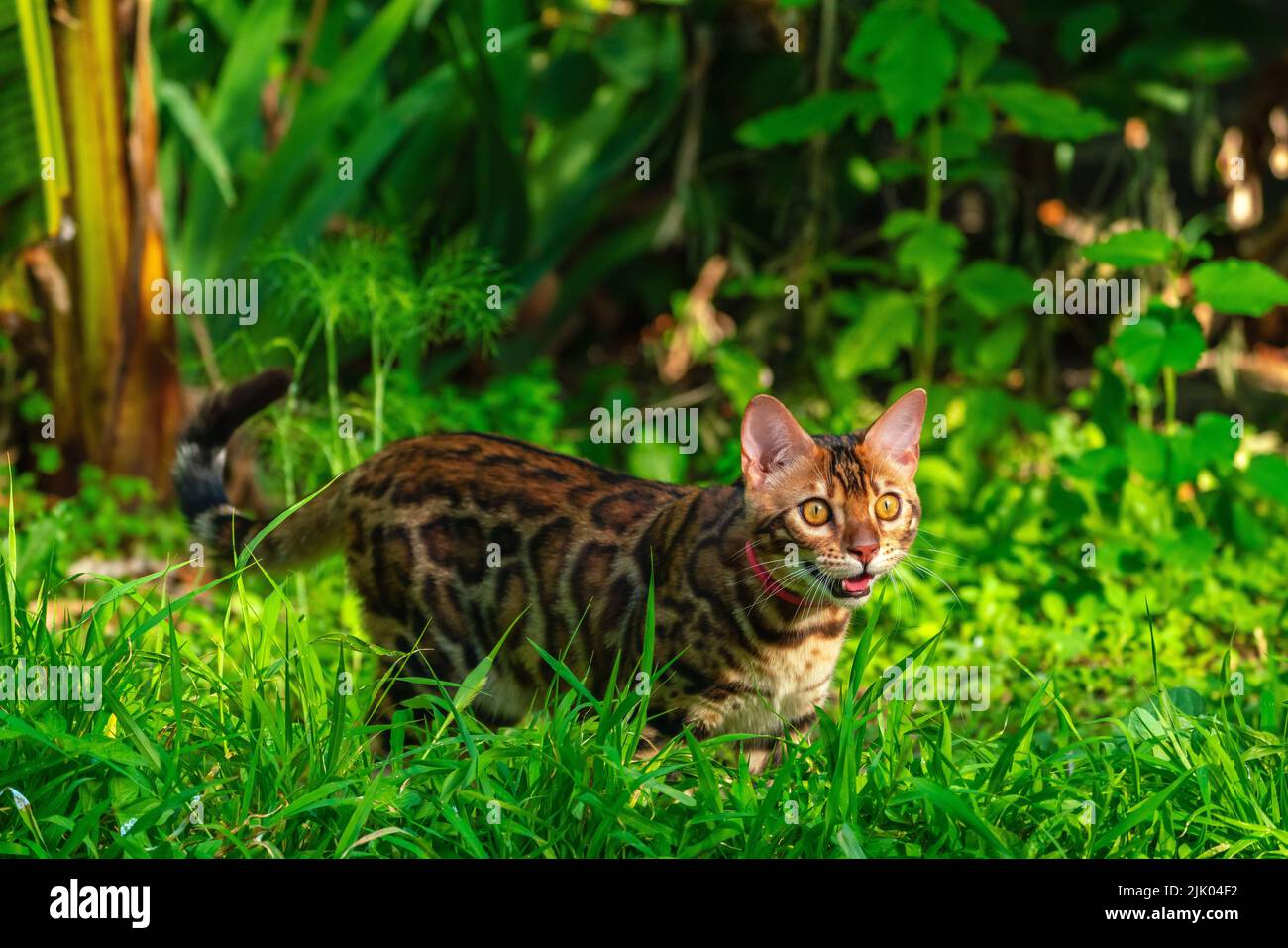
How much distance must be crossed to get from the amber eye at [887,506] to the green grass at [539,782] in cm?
36

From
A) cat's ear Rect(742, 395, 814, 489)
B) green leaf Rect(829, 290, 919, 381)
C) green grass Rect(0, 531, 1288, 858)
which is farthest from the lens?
green leaf Rect(829, 290, 919, 381)

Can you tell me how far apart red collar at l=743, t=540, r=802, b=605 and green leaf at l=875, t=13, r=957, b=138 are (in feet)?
7.97

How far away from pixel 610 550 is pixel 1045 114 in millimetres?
2869

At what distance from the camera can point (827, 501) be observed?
12.2 ft

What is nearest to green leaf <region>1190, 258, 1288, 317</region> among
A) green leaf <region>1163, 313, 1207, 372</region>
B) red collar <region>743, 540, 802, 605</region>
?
green leaf <region>1163, 313, 1207, 372</region>

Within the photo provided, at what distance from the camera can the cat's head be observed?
12.1ft

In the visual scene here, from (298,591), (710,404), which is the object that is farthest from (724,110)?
(298,591)

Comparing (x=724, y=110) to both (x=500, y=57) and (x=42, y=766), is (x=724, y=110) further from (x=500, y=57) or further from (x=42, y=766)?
(x=42, y=766)

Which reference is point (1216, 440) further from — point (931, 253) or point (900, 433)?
point (900, 433)

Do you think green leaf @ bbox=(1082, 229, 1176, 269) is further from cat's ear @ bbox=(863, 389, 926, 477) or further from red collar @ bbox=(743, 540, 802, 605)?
red collar @ bbox=(743, 540, 802, 605)

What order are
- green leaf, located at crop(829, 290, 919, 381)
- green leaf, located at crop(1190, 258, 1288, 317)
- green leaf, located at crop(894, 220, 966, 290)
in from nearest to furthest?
green leaf, located at crop(1190, 258, 1288, 317)
green leaf, located at crop(894, 220, 966, 290)
green leaf, located at crop(829, 290, 919, 381)

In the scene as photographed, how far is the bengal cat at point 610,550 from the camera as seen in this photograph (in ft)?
12.3

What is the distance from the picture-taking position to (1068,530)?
594cm

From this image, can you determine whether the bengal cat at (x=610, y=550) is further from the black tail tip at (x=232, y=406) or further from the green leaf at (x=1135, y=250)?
the green leaf at (x=1135, y=250)
